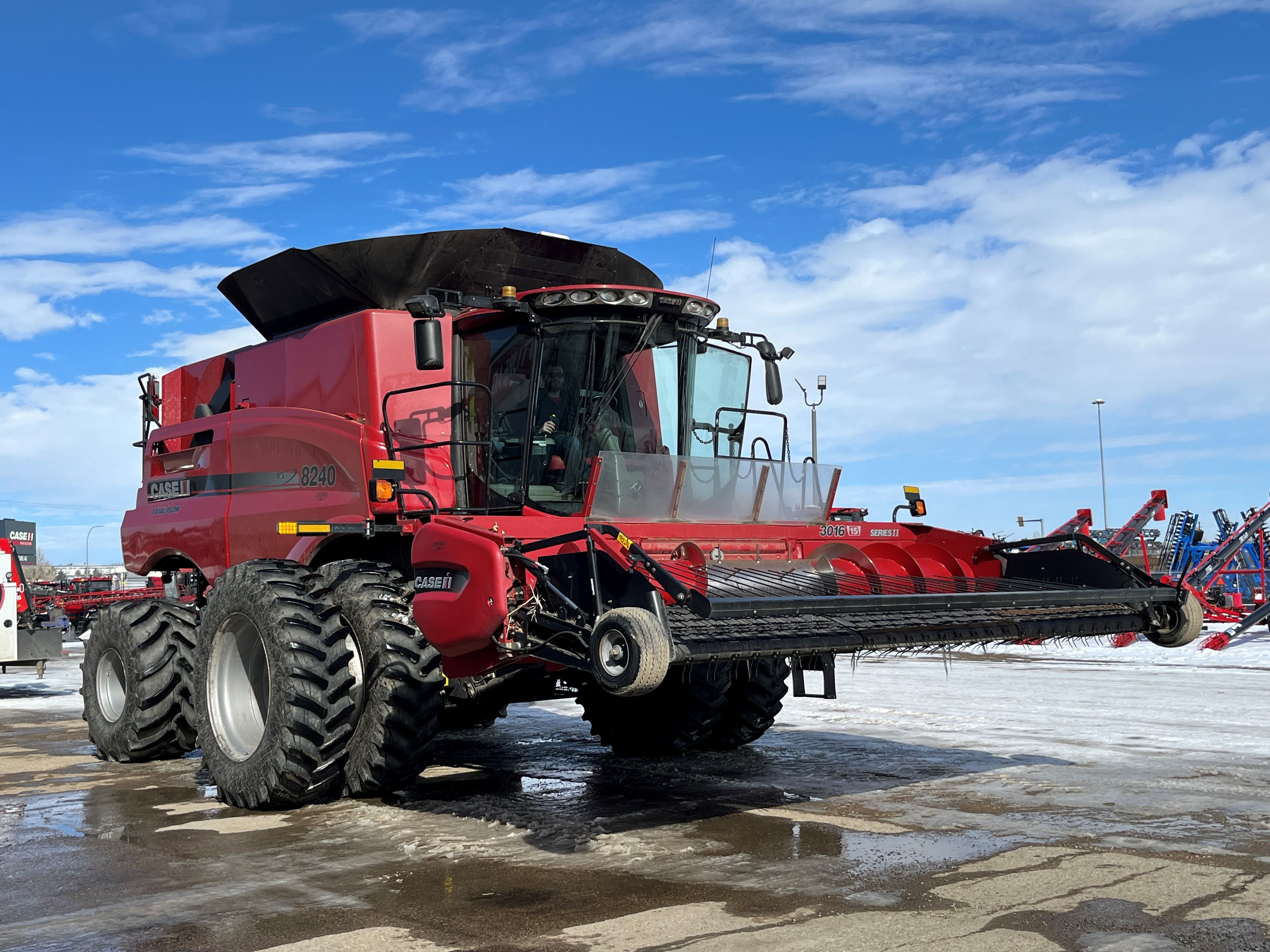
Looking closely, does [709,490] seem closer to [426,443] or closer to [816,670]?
[816,670]

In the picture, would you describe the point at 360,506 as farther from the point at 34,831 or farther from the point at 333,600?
the point at 34,831

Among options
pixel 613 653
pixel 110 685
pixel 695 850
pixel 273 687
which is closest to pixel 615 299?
pixel 613 653

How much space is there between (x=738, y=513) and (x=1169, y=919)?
3.91m

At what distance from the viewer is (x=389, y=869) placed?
222 inches

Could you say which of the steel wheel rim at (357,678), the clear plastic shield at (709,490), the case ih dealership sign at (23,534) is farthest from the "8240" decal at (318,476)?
the case ih dealership sign at (23,534)

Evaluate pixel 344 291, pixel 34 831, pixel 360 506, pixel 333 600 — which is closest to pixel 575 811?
pixel 333 600

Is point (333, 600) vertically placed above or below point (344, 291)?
below

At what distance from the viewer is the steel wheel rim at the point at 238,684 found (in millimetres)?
7934

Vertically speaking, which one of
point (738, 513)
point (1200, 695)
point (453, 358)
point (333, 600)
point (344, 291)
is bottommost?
point (1200, 695)

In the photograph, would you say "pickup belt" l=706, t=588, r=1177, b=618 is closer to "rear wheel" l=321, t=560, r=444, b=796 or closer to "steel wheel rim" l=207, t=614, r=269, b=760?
"rear wheel" l=321, t=560, r=444, b=796

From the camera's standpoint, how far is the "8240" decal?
8.30 metres

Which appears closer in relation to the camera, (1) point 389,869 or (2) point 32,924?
(2) point 32,924

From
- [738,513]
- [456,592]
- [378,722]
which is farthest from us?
[738,513]

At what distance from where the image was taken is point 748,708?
9641 mm
